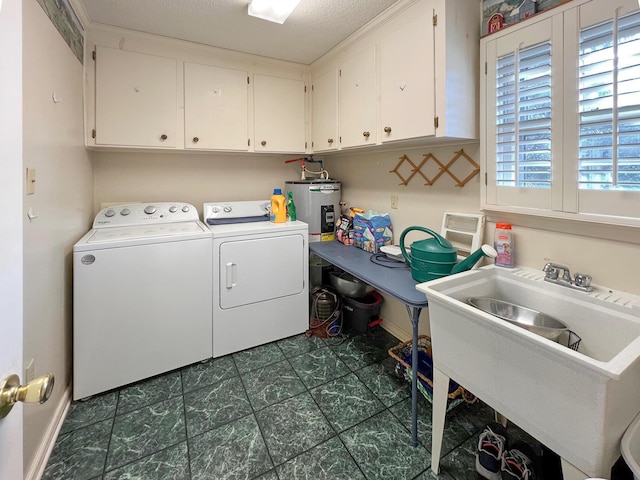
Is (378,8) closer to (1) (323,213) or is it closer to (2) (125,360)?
(1) (323,213)

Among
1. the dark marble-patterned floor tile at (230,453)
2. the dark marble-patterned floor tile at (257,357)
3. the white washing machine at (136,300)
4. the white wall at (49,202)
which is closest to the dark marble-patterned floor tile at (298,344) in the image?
the dark marble-patterned floor tile at (257,357)

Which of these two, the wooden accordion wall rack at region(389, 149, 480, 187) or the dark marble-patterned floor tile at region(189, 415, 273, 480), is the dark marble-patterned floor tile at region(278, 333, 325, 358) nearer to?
the dark marble-patterned floor tile at region(189, 415, 273, 480)

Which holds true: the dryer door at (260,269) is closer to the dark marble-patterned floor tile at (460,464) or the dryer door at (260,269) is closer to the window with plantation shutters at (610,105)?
the dark marble-patterned floor tile at (460,464)

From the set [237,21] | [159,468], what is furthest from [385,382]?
[237,21]

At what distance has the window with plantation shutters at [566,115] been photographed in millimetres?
1153

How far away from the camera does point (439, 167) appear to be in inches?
79.1

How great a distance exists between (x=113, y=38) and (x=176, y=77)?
0.41 meters

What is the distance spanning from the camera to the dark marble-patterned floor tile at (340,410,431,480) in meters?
1.39

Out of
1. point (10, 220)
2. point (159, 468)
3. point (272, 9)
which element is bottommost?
point (159, 468)

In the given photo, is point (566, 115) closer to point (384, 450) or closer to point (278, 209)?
point (384, 450)

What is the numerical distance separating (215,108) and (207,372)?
1938mm

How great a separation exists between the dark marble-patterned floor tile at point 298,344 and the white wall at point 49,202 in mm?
1340

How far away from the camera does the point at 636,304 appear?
1.16 metres

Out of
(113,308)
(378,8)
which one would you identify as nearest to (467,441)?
(113,308)
